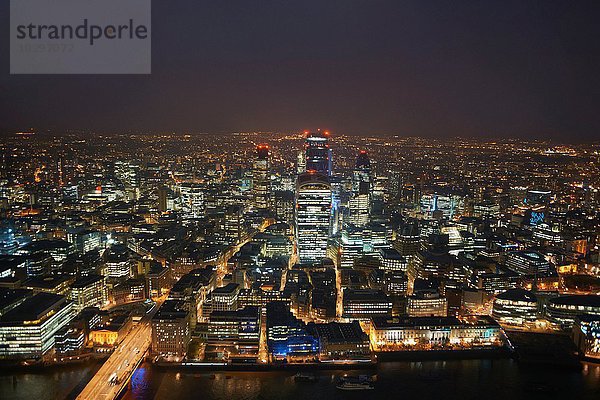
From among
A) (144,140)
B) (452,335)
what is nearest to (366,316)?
→ (452,335)

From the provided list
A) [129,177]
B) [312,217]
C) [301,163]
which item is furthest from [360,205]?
[129,177]

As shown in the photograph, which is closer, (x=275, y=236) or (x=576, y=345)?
(x=576, y=345)

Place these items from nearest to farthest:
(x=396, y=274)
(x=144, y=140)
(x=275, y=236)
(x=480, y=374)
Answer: (x=480, y=374) → (x=396, y=274) → (x=275, y=236) → (x=144, y=140)

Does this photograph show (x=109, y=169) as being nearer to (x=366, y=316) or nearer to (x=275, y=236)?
(x=275, y=236)

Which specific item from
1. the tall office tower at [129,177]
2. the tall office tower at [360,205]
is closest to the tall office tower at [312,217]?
the tall office tower at [360,205]

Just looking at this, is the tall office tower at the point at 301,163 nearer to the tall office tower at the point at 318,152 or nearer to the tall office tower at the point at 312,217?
the tall office tower at the point at 318,152

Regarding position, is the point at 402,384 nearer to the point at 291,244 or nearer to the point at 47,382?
the point at 47,382

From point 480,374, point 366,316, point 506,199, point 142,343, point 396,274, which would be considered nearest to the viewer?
point 480,374
